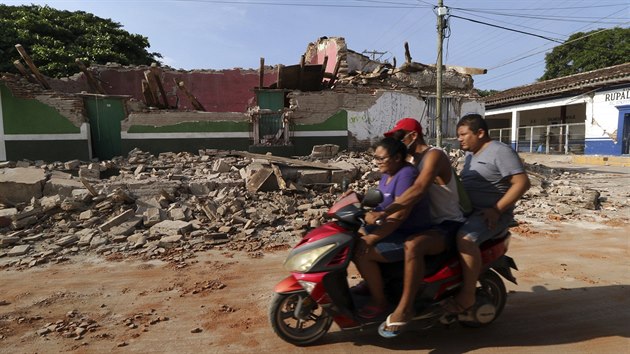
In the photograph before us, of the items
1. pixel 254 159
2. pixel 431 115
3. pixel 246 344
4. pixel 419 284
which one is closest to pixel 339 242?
pixel 419 284

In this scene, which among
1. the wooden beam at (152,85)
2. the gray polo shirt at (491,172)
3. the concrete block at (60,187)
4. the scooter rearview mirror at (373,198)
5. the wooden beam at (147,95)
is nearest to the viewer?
the scooter rearview mirror at (373,198)

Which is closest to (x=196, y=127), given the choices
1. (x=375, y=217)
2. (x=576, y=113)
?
(x=375, y=217)

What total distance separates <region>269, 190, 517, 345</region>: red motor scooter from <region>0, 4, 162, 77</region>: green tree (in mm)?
19786

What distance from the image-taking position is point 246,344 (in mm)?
2992

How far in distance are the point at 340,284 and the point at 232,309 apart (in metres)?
1.39

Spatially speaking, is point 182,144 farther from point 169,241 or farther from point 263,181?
point 169,241

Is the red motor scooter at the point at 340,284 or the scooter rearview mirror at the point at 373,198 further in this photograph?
the red motor scooter at the point at 340,284

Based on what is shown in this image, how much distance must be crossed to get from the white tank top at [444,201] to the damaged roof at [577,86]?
21.0 metres

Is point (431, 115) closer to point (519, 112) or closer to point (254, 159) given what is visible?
point (254, 159)

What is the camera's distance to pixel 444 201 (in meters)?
2.85

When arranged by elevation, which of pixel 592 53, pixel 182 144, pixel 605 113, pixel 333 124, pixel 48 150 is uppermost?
pixel 592 53

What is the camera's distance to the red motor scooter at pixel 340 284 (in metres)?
2.73

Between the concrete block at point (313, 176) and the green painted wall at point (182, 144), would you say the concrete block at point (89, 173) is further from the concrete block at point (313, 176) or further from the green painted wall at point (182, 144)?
the concrete block at point (313, 176)

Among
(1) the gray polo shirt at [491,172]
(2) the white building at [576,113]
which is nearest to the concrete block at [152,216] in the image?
(1) the gray polo shirt at [491,172]
